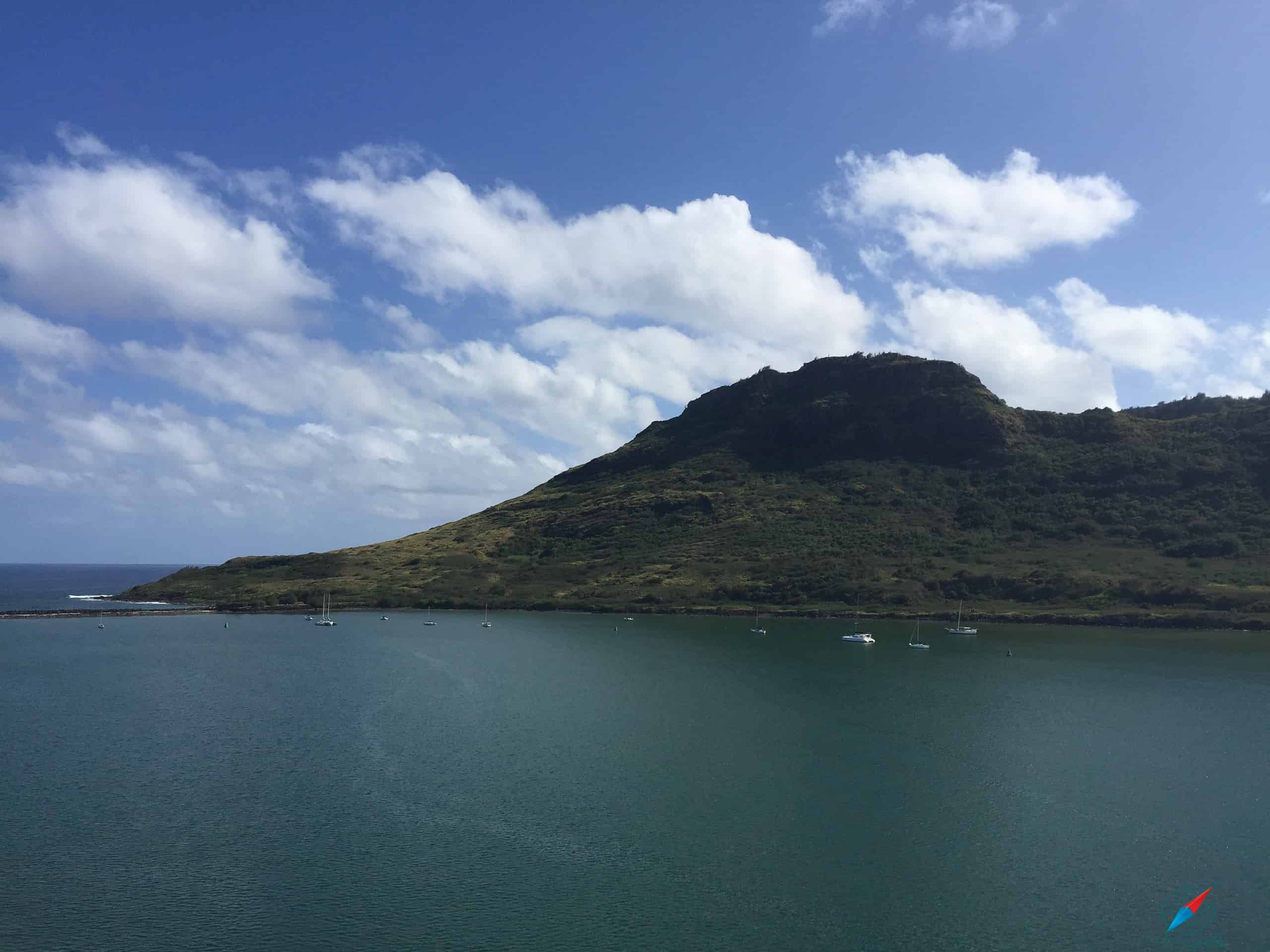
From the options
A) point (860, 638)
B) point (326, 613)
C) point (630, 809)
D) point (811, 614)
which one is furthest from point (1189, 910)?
point (326, 613)

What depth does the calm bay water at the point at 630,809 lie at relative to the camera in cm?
4088

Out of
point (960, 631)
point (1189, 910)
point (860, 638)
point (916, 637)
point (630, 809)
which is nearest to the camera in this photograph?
point (1189, 910)

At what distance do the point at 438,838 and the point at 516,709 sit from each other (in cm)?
3619

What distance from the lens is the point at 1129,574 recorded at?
173500 millimetres

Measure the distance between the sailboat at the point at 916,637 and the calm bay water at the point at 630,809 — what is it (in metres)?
24.1

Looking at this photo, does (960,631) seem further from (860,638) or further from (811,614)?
(811,614)

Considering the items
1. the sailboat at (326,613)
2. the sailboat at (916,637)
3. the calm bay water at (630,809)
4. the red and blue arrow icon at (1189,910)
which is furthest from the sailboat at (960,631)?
the sailboat at (326,613)

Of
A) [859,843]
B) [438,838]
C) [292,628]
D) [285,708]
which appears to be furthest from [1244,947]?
[292,628]

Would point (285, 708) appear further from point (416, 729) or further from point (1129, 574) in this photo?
point (1129, 574)

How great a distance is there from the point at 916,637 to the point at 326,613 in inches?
4206

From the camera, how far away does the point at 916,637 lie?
472ft

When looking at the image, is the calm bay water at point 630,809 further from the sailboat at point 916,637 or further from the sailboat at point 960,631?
the sailboat at point 960,631

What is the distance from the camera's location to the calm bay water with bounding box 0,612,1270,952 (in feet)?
134

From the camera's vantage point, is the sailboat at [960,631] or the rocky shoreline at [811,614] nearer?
the sailboat at [960,631]
